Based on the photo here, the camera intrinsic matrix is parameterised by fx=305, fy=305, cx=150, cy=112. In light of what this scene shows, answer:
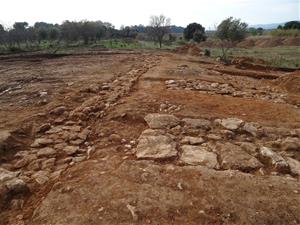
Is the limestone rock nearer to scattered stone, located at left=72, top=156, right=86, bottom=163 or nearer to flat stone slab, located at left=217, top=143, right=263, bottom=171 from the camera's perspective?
flat stone slab, located at left=217, top=143, right=263, bottom=171

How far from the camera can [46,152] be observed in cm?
459

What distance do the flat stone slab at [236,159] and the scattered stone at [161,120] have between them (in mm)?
1136

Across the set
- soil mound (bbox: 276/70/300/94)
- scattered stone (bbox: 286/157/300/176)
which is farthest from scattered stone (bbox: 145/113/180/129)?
soil mound (bbox: 276/70/300/94)

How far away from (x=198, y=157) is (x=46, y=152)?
226 cm

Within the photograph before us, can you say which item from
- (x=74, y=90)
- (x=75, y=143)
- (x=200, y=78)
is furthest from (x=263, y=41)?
(x=75, y=143)

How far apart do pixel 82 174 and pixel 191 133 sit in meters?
2.09

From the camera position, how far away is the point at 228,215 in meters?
3.17

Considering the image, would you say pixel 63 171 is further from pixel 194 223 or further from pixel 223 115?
pixel 223 115

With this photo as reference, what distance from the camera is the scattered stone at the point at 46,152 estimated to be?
452cm

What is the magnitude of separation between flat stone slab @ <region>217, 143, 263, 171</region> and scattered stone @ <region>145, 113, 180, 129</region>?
1136mm

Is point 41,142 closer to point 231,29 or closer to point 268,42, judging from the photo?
point 231,29

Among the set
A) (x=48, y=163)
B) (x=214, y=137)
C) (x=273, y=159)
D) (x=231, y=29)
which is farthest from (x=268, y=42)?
(x=48, y=163)

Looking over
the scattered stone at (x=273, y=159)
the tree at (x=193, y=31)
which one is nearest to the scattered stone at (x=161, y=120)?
the scattered stone at (x=273, y=159)

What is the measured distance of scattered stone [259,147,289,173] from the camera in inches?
165
